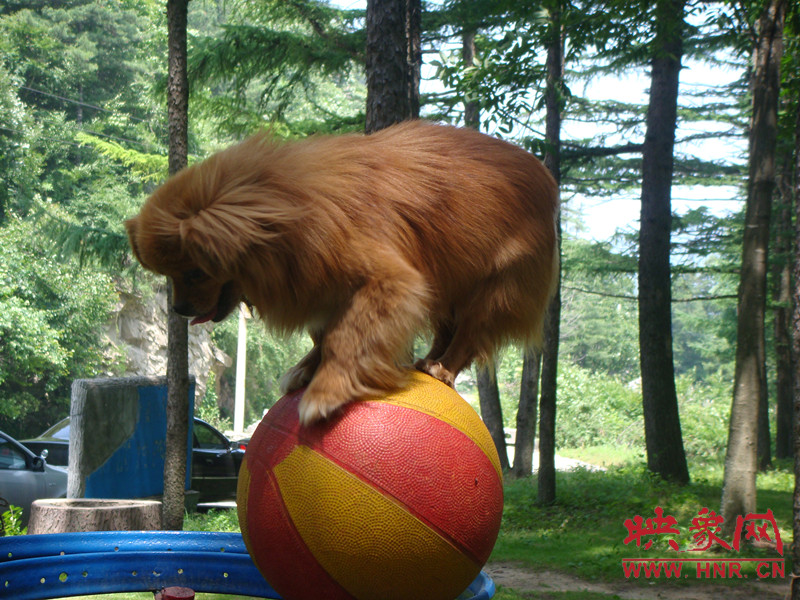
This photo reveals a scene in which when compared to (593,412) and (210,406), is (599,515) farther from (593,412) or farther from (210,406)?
(210,406)

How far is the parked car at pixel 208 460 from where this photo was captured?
13193 mm

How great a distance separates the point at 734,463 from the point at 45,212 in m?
22.0

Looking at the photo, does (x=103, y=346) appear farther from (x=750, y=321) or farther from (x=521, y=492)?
(x=750, y=321)

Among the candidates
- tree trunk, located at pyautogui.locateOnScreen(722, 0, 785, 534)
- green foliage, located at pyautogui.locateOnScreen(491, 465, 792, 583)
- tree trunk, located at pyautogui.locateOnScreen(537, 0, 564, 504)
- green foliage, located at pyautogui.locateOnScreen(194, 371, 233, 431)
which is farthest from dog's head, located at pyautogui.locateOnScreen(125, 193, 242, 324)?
green foliage, located at pyautogui.locateOnScreen(194, 371, 233, 431)

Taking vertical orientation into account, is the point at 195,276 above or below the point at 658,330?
above

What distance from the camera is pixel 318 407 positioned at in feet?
10.9

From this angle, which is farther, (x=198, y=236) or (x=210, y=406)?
(x=210, y=406)

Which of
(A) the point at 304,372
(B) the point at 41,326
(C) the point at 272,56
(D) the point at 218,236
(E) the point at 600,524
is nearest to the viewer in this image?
(D) the point at 218,236

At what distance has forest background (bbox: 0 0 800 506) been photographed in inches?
431

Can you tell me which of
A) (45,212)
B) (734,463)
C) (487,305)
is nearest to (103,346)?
(45,212)

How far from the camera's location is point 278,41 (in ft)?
43.6

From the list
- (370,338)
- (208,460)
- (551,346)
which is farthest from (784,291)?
(370,338)

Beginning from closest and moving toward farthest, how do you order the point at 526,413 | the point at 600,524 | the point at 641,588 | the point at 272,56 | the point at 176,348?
the point at 641,588 < the point at 176,348 < the point at 600,524 < the point at 272,56 < the point at 526,413

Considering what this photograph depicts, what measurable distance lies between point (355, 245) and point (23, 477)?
29.4 ft
